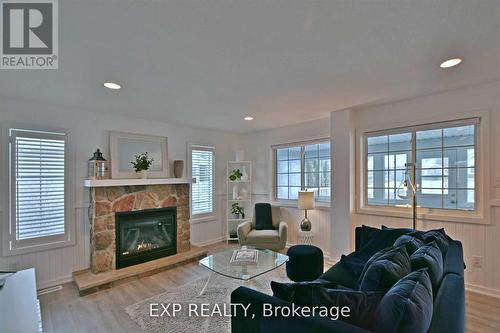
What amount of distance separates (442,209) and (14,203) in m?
5.25

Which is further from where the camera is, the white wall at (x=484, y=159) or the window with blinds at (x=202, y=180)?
the window with blinds at (x=202, y=180)

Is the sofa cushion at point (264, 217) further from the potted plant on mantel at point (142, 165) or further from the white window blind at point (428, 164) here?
the potted plant on mantel at point (142, 165)

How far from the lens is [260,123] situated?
445cm

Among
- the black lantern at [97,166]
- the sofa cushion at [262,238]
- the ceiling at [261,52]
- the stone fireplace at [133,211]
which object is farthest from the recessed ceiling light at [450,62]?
the black lantern at [97,166]

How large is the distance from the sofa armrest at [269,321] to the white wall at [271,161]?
2.97 m

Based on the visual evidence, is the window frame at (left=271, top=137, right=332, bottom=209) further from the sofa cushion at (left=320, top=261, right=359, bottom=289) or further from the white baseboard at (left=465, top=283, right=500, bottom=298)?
the white baseboard at (left=465, top=283, right=500, bottom=298)

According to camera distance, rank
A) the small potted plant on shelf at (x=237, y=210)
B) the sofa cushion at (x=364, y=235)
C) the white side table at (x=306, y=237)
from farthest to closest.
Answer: the small potted plant on shelf at (x=237, y=210), the white side table at (x=306, y=237), the sofa cushion at (x=364, y=235)

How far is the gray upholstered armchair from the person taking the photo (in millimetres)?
3977

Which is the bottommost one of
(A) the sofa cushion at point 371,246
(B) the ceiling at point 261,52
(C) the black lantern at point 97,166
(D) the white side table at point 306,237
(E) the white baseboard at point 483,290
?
(E) the white baseboard at point 483,290

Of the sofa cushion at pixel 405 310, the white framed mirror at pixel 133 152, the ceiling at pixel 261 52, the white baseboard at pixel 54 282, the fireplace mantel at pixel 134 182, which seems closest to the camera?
the sofa cushion at pixel 405 310

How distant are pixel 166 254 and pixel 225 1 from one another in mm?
3728

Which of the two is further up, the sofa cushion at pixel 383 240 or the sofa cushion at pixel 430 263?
the sofa cushion at pixel 430 263

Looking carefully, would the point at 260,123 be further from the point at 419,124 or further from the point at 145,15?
the point at 145,15

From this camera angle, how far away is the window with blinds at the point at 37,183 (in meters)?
2.91
